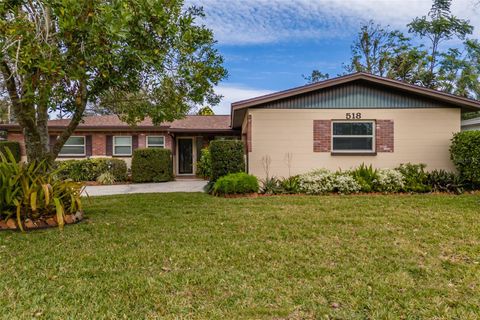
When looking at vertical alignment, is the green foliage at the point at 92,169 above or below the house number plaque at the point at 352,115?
below

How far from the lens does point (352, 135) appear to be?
11781 millimetres

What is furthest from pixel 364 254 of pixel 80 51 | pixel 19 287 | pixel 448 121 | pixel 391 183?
pixel 448 121

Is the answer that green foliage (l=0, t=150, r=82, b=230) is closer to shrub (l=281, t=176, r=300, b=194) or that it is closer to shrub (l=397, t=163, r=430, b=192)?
shrub (l=281, t=176, r=300, b=194)

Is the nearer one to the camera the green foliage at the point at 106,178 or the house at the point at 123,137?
the green foliage at the point at 106,178

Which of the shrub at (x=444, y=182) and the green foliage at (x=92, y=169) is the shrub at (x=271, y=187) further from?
the green foliage at (x=92, y=169)

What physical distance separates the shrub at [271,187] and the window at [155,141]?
861 centimetres

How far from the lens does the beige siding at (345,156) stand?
11.7 meters

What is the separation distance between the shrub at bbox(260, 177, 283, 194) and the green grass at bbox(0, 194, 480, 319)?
11.3ft

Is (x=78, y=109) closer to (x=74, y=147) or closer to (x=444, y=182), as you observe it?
(x=444, y=182)

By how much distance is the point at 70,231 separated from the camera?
5941mm

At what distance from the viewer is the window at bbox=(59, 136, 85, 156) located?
17.7 meters

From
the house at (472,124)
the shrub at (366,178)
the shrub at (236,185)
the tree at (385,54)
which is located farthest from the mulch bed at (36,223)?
the tree at (385,54)

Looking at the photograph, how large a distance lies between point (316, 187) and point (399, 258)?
625 cm

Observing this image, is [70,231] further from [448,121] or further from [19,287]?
[448,121]
